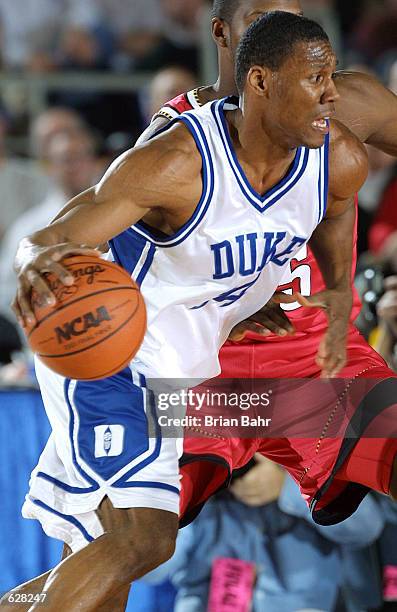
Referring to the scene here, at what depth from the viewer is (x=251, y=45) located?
10.6ft

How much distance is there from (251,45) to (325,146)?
0.39m

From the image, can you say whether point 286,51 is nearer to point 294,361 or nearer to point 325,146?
point 325,146

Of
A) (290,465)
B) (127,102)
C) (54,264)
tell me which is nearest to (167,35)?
(127,102)

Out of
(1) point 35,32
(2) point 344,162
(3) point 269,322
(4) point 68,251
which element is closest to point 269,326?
(3) point 269,322

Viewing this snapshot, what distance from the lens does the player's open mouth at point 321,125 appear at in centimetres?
315

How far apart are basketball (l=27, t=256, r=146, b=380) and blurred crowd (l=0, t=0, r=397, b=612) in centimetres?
184

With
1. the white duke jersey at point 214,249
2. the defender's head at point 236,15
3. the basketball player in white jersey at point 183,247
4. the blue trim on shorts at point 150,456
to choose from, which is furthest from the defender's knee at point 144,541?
the defender's head at point 236,15

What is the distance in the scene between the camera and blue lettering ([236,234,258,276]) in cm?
330

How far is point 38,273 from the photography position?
108 inches

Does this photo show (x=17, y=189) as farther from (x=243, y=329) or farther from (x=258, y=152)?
(x=258, y=152)

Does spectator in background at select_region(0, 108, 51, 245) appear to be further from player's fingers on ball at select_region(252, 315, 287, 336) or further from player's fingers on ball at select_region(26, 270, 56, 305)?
player's fingers on ball at select_region(26, 270, 56, 305)

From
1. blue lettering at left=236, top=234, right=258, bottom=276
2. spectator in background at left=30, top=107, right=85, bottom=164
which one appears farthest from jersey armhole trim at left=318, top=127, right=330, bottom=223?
spectator in background at left=30, top=107, right=85, bottom=164

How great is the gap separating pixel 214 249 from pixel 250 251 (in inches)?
4.4

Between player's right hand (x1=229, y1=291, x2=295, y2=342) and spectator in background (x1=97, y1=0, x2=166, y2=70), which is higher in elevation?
spectator in background (x1=97, y1=0, x2=166, y2=70)
